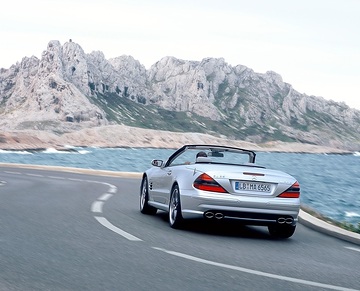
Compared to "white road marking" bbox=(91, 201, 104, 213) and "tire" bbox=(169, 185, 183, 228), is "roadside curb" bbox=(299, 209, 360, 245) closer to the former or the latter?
"tire" bbox=(169, 185, 183, 228)

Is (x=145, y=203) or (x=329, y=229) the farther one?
Answer: (x=145, y=203)

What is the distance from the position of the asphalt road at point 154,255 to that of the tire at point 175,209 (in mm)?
195

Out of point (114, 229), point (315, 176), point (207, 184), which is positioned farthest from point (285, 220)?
point (315, 176)

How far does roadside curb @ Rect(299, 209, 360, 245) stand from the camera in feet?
33.3

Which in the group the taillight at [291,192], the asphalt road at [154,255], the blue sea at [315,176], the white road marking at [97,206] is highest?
the taillight at [291,192]

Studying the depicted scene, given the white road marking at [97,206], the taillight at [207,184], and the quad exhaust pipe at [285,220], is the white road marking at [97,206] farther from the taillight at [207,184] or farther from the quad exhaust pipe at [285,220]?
the quad exhaust pipe at [285,220]

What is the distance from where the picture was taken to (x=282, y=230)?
10328mm

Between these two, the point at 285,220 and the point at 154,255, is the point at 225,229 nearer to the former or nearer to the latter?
the point at 285,220

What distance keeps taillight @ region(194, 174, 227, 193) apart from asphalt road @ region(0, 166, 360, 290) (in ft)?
2.21

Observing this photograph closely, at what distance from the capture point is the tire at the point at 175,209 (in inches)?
398

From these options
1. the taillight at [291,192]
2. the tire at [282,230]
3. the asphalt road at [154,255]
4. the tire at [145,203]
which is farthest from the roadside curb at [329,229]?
the tire at [145,203]

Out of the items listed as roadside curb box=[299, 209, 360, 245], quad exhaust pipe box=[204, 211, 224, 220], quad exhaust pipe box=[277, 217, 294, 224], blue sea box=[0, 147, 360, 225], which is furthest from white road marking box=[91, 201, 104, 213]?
blue sea box=[0, 147, 360, 225]

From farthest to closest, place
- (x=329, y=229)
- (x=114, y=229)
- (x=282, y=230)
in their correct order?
(x=329, y=229) < (x=282, y=230) < (x=114, y=229)

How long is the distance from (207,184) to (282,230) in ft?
4.85
